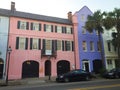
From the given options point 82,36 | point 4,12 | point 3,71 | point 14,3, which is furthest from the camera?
point 82,36

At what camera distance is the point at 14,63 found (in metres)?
25.0

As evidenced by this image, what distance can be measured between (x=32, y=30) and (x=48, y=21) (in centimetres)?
346

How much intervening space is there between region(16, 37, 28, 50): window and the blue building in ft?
33.3

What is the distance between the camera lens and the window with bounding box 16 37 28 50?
85.1 feet

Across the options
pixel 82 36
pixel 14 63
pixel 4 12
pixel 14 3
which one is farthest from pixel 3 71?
pixel 82 36

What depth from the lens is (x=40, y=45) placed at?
2744cm

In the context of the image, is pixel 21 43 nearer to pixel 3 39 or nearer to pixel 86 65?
pixel 3 39

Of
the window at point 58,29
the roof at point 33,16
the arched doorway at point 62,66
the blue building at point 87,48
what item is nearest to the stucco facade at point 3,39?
the roof at point 33,16

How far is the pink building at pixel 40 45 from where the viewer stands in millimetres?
25672

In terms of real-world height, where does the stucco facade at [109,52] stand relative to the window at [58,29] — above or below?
below

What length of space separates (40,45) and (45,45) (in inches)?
35.9

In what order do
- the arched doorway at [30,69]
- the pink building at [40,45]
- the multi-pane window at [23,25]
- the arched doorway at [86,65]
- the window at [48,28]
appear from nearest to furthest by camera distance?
the pink building at [40,45] < the arched doorway at [30,69] < the multi-pane window at [23,25] < the window at [48,28] < the arched doorway at [86,65]

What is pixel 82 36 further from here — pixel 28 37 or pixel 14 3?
pixel 14 3

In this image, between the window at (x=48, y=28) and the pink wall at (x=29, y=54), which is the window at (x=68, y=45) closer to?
the pink wall at (x=29, y=54)
